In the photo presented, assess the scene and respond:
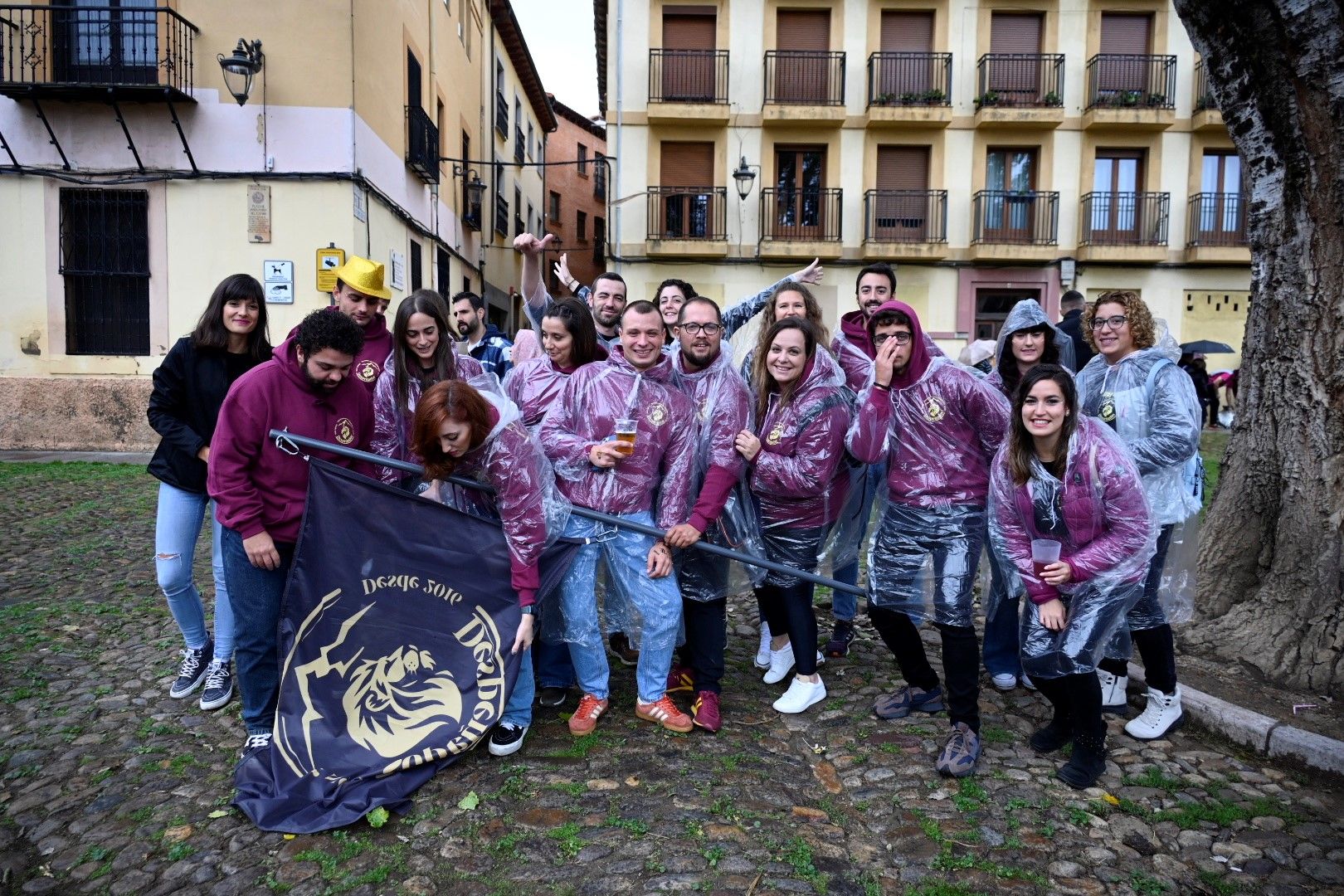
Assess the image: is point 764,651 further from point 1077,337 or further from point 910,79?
point 910,79

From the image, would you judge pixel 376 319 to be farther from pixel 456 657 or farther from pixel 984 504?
pixel 984 504

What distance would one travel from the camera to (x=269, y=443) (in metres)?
2.95

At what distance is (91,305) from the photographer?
11.4 metres

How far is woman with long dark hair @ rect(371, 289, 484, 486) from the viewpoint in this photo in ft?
11.2

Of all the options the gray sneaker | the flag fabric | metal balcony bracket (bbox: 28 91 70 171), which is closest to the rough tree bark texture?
the gray sneaker

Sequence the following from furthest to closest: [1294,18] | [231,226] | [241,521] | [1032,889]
A: [231,226] < [1294,18] < [241,521] < [1032,889]

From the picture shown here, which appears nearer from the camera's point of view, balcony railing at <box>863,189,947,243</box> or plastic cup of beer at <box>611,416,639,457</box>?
plastic cup of beer at <box>611,416,639,457</box>

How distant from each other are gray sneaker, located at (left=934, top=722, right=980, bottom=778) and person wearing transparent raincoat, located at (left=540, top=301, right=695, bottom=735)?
94cm

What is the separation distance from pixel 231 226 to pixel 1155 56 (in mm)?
17696

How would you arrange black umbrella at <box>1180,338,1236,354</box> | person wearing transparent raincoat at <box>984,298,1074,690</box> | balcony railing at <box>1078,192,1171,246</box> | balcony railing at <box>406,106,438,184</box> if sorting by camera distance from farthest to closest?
balcony railing at <box>1078,192,1171,246</box> → black umbrella at <box>1180,338,1236,354</box> → balcony railing at <box>406,106,438,184</box> → person wearing transparent raincoat at <box>984,298,1074,690</box>

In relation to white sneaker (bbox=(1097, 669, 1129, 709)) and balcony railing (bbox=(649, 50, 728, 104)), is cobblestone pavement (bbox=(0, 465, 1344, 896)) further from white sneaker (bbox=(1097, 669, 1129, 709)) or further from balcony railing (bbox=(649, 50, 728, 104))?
balcony railing (bbox=(649, 50, 728, 104))

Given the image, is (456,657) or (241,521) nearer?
(241,521)

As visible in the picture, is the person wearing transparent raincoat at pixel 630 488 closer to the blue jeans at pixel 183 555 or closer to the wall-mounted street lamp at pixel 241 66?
the blue jeans at pixel 183 555

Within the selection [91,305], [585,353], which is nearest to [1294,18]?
[585,353]
